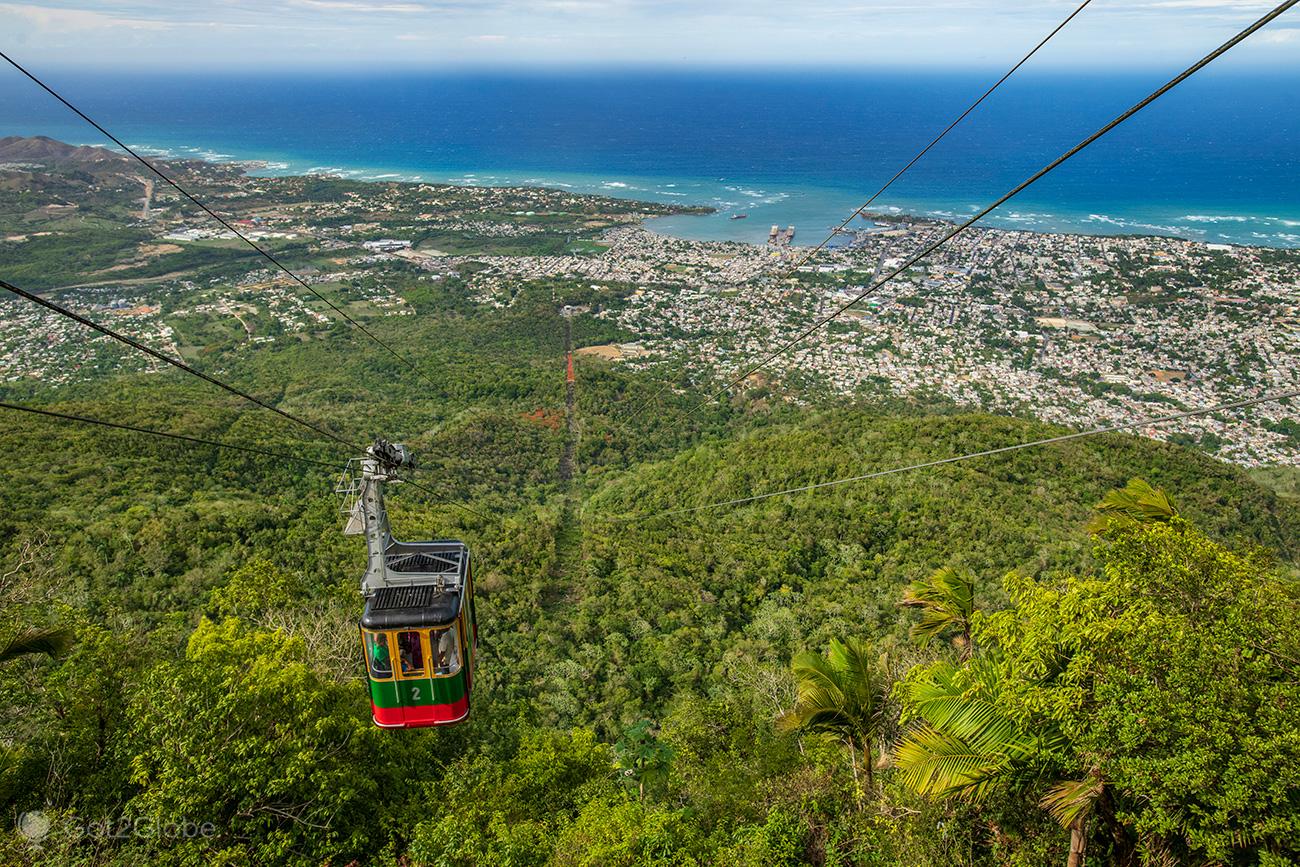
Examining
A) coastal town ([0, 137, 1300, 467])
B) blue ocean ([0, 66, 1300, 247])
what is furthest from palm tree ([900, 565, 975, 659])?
blue ocean ([0, 66, 1300, 247])

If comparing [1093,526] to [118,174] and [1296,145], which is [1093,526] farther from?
[1296,145]

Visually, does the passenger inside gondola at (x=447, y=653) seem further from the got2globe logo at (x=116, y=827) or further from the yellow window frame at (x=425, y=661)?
the got2globe logo at (x=116, y=827)

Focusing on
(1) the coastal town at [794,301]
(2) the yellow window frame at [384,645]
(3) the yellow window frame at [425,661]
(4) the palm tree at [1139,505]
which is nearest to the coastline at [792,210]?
(1) the coastal town at [794,301]

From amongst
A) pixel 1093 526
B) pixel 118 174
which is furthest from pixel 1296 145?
pixel 118 174

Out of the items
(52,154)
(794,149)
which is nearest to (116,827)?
(52,154)

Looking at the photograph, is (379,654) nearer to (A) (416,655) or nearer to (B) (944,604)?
(A) (416,655)

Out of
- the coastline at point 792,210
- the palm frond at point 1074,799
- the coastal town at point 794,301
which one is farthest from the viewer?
the coastline at point 792,210
